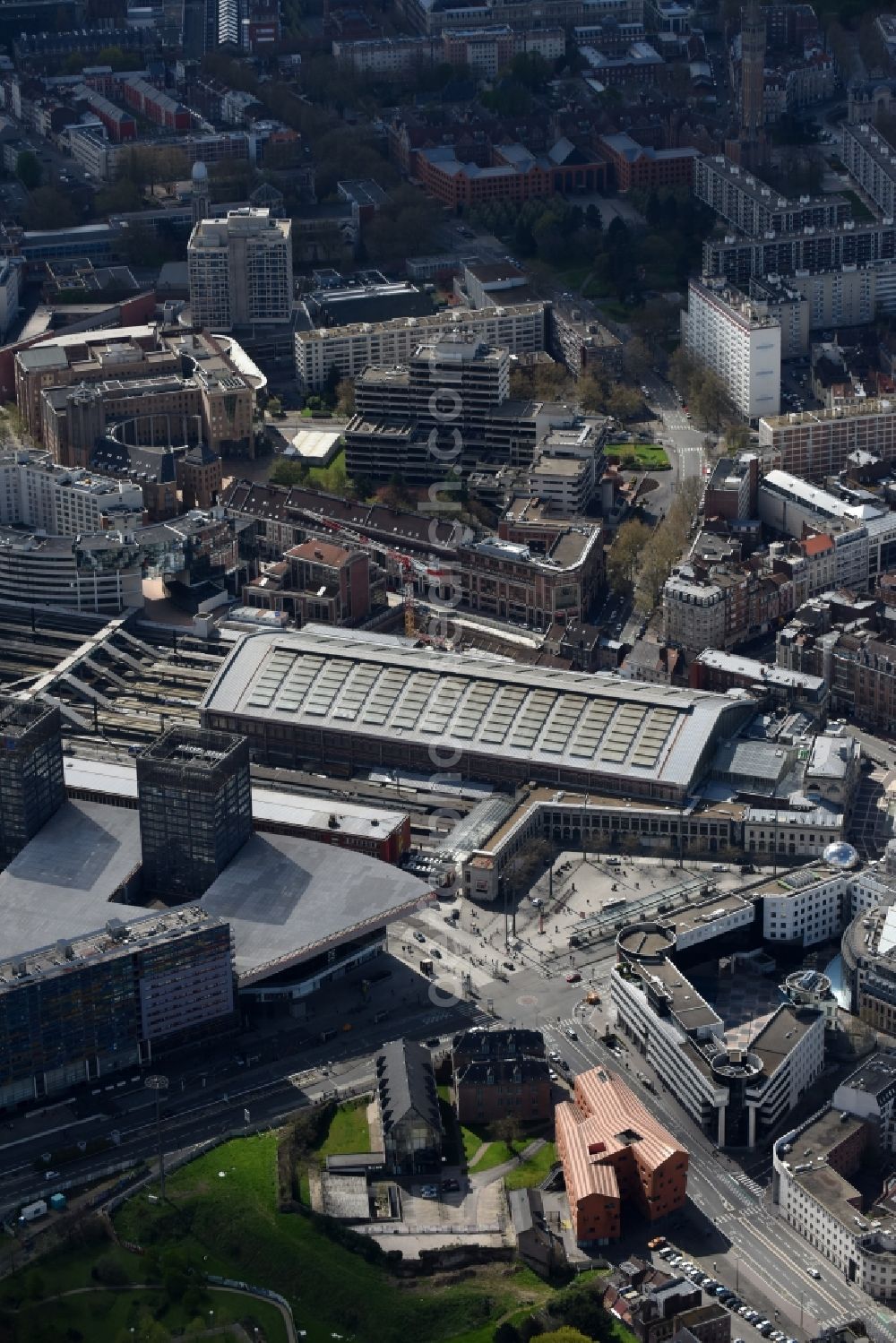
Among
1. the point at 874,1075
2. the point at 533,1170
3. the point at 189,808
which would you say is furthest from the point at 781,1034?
the point at 189,808

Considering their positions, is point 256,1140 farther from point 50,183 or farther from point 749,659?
point 50,183

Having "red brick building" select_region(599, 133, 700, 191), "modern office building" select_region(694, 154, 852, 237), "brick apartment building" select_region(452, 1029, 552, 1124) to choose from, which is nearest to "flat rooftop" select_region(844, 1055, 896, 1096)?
"brick apartment building" select_region(452, 1029, 552, 1124)

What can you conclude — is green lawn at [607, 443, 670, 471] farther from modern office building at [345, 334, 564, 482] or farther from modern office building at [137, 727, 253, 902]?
modern office building at [137, 727, 253, 902]

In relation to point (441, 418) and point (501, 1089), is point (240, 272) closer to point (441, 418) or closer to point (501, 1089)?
point (441, 418)

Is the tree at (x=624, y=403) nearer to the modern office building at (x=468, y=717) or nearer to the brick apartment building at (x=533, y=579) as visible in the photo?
the brick apartment building at (x=533, y=579)

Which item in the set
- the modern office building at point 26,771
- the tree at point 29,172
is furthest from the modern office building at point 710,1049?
the tree at point 29,172

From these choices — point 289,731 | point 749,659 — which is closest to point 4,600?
point 289,731
